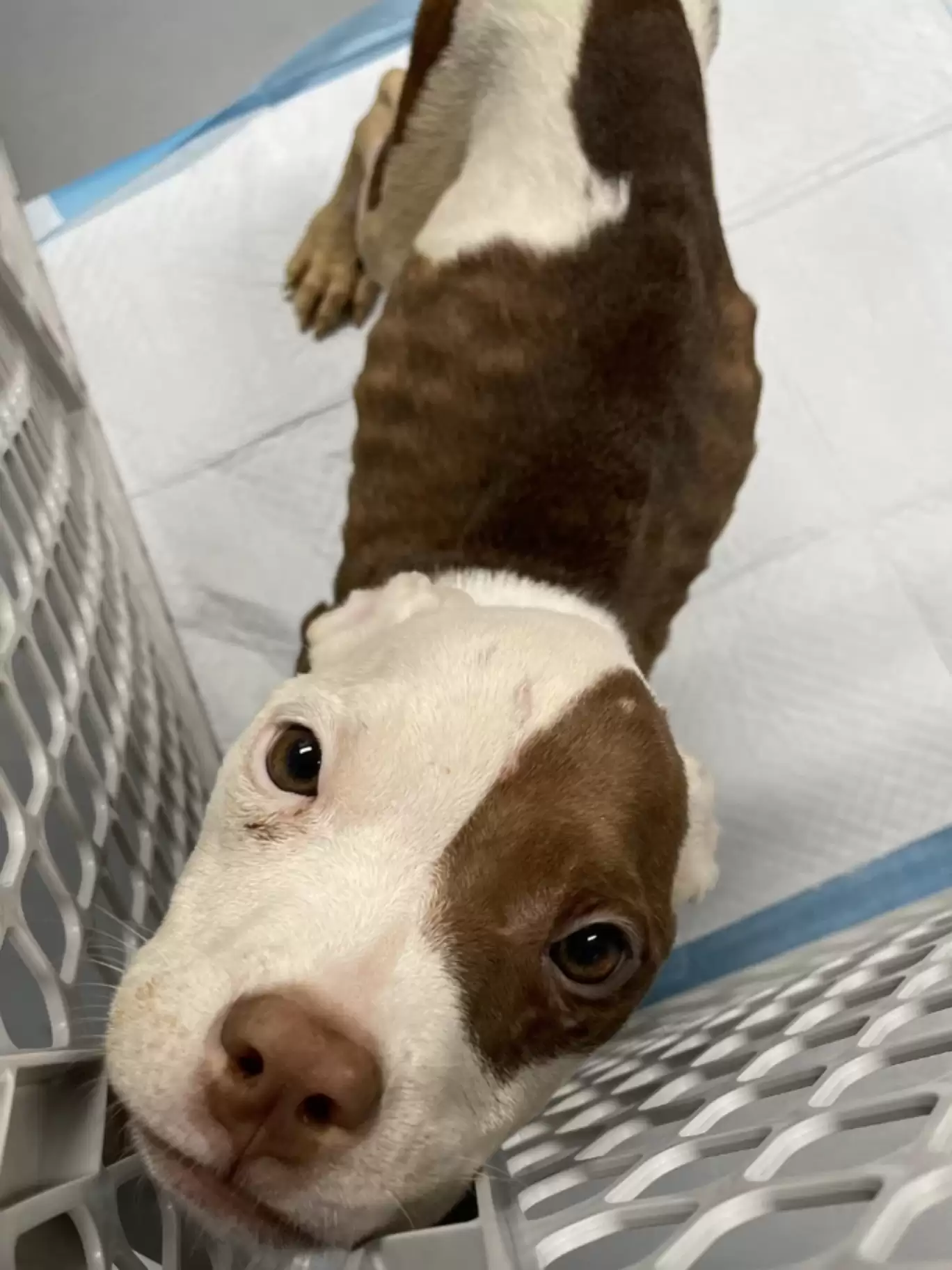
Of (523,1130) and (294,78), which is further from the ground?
(294,78)

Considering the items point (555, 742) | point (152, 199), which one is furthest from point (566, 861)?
point (152, 199)

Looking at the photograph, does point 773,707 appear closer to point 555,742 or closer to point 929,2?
point 555,742

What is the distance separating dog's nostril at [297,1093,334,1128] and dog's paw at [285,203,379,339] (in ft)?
6.97

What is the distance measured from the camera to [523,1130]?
1576mm

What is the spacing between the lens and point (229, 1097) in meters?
1.09

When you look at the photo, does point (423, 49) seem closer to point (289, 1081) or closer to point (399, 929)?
point (399, 929)

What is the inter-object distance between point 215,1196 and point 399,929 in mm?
301

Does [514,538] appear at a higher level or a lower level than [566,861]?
higher

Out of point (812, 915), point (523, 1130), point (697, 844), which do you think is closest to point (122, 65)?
point (697, 844)

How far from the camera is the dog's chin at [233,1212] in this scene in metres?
1.14

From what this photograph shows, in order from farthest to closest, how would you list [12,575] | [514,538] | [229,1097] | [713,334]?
[713,334] → [514,538] → [12,575] → [229,1097]

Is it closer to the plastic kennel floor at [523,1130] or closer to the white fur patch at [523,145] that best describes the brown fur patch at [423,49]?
the white fur patch at [523,145]

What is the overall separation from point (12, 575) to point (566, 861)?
82 cm

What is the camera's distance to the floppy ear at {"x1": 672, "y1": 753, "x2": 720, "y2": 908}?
1709mm
